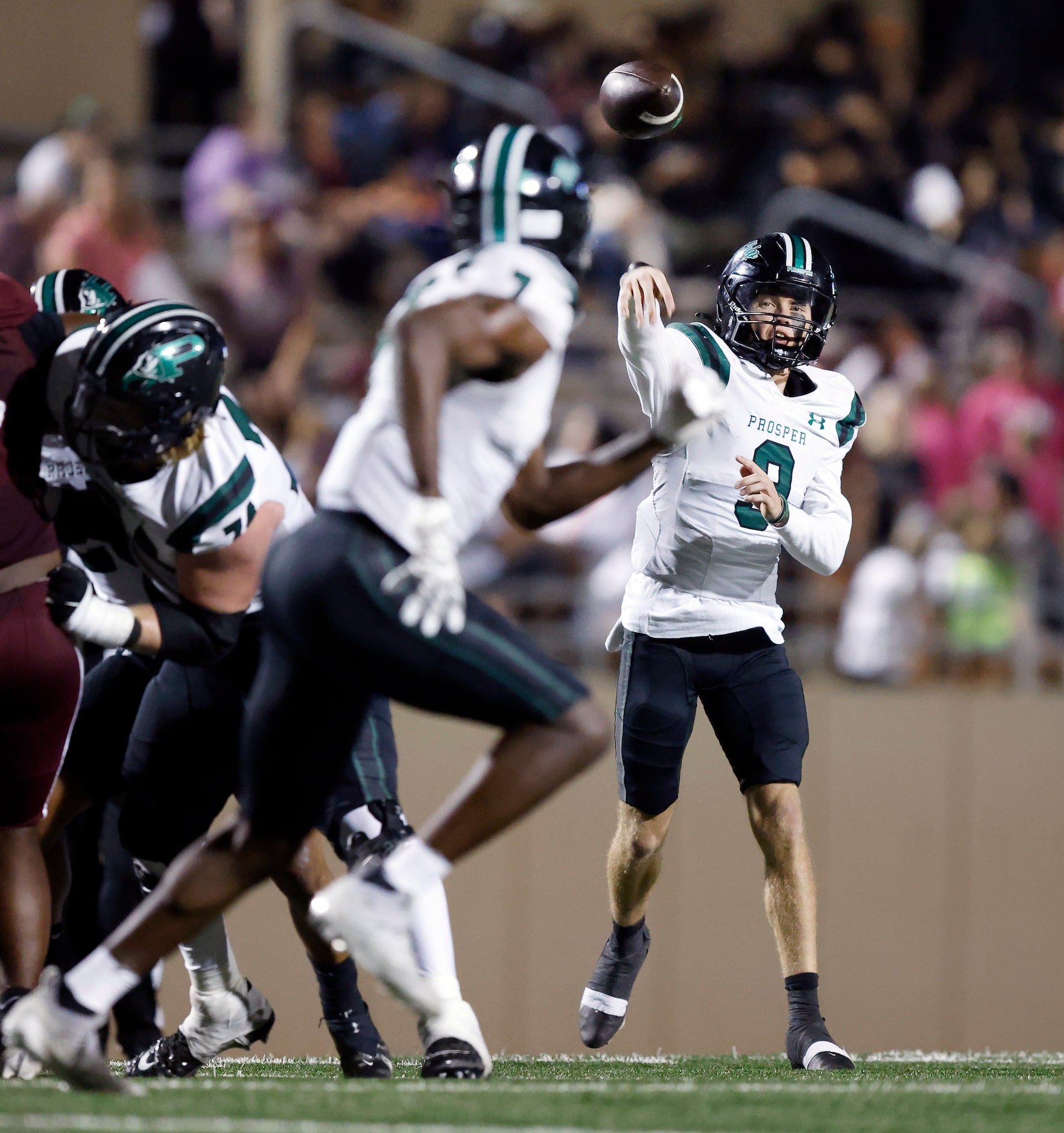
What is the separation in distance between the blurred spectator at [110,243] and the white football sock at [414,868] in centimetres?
501

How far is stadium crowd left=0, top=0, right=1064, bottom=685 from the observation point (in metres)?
8.22

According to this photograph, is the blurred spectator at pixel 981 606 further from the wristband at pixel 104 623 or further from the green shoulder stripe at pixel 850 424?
the wristband at pixel 104 623

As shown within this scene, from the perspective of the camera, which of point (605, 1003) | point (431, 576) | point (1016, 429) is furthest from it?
point (1016, 429)

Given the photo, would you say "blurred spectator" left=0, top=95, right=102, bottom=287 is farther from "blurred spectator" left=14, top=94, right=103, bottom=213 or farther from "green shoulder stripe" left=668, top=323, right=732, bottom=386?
"green shoulder stripe" left=668, top=323, right=732, bottom=386

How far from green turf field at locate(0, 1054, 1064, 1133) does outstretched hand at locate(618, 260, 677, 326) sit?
68.3 inches

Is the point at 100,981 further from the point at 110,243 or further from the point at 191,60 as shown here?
the point at 191,60

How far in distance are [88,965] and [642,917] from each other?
1982mm

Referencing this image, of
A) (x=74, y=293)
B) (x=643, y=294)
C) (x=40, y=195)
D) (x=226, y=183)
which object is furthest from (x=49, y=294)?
(x=226, y=183)

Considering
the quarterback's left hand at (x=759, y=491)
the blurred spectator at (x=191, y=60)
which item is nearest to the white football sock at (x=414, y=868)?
the quarterback's left hand at (x=759, y=491)

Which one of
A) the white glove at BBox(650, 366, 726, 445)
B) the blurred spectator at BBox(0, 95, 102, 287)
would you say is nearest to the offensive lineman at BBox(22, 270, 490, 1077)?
the white glove at BBox(650, 366, 726, 445)

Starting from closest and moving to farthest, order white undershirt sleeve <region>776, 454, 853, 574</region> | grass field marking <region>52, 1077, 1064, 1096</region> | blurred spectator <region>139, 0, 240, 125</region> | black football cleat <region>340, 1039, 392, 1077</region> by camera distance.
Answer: grass field marking <region>52, 1077, 1064, 1096</region> < black football cleat <region>340, 1039, 392, 1077</region> < white undershirt sleeve <region>776, 454, 853, 574</region> < blurred spectator <region>139, 0, 240, 125</region>

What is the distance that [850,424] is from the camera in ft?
15.6

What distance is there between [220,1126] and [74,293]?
2.53 m

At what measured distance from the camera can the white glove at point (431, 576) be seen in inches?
122
